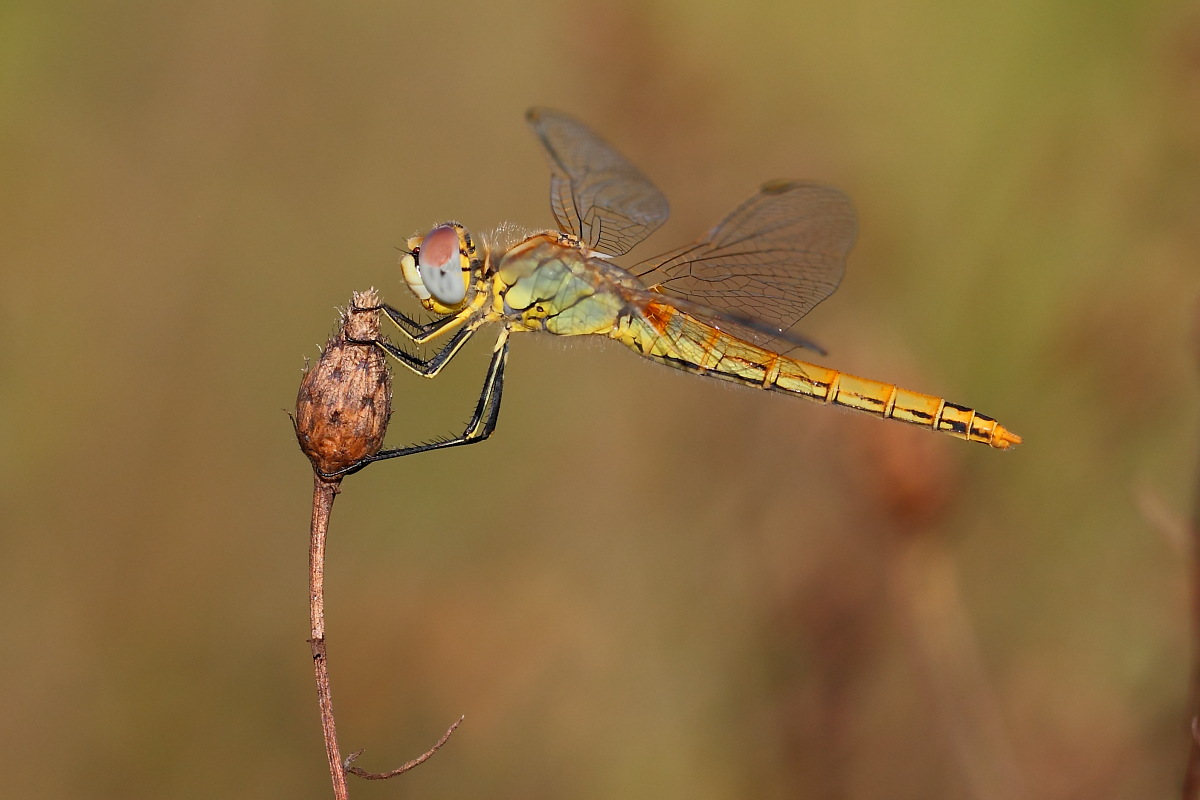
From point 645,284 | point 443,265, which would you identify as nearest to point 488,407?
point 443,265

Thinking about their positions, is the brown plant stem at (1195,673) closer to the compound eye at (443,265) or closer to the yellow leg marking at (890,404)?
the yellow leg marking at (890,404)

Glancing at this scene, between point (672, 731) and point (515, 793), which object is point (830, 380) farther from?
point (515, 793)

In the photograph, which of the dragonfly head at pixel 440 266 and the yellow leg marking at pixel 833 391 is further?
the yellow leg marking at pixel 833 391

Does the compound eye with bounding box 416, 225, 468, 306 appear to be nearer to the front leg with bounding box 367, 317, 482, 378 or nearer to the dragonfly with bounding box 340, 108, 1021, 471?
the dragonfly with bounding box 340, 108, 1021, 471

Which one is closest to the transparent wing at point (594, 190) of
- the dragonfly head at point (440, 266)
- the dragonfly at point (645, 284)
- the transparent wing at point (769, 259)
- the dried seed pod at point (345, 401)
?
the dragonfly at point (645, 284)

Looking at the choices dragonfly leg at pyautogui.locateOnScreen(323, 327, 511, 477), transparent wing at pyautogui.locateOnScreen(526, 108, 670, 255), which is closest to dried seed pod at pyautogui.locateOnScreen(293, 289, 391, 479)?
dragonfly leg at pyautogui.locateOnScreen(323, 327, 511, 477)

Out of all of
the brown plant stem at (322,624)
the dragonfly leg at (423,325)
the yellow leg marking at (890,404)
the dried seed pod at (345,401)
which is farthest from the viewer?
the yellow leg marking at (890,404)

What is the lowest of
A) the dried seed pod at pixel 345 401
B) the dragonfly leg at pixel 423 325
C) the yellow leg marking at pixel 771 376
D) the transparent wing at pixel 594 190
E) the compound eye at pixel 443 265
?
the dried seed pod at pixel 345 401
